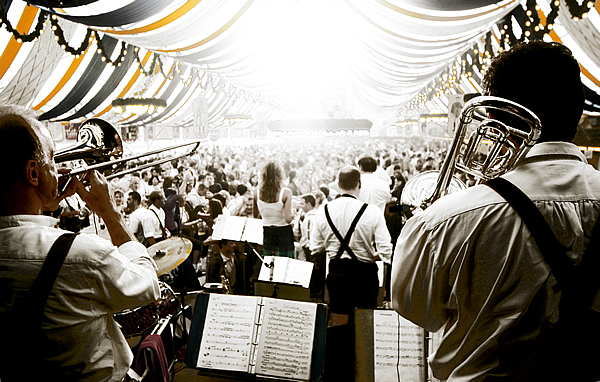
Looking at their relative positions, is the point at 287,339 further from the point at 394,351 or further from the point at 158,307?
the point at 158,307

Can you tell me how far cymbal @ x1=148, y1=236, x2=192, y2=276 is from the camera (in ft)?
7.25

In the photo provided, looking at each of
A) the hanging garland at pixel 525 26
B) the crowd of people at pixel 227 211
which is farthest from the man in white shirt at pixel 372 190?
the hanging garland at pixel 525 26

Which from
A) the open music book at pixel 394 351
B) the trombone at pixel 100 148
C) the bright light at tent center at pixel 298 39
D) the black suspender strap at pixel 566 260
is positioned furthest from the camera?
the bright light at tent center at pixel 298 39

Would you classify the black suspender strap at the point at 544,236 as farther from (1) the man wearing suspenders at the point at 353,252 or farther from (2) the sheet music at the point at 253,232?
(2) the sheet music at the point at 253,232

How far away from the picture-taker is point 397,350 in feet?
5.16

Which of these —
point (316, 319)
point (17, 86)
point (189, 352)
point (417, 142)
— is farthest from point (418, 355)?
point (417, 142)

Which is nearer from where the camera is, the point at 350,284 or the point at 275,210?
the point at 350,284

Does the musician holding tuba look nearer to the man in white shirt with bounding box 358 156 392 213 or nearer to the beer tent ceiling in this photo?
the beer tent ceiling

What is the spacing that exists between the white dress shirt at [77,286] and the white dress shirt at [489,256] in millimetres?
823

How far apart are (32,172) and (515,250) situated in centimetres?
133

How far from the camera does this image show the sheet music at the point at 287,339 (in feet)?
5.54

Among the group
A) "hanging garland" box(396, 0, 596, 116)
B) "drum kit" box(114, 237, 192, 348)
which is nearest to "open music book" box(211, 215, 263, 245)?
"drum kit" box(114, 237, 192, 348)

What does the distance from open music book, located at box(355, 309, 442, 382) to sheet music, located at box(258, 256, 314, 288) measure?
1.09 m

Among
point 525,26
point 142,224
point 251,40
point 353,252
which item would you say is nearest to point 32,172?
point 353,252
